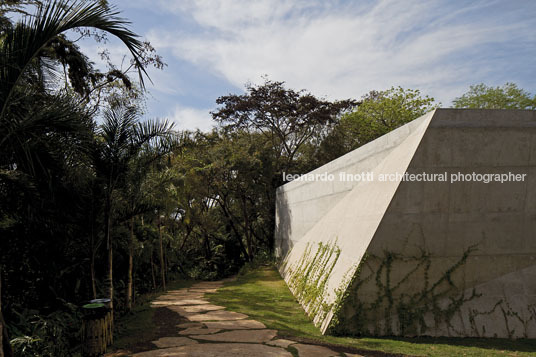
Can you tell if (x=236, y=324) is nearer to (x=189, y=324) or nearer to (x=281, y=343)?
(x=189, y=324)

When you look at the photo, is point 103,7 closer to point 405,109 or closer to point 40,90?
point 40,90

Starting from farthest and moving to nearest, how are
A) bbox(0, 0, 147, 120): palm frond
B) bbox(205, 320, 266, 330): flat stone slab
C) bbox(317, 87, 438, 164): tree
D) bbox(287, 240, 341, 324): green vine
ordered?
bbox(317, 87, 438, 164): tree → bbox(287, 240, 341, 324): green vine → bbox(205, 320, 266, 330): flat stone slab → bbox(0, 0, 147, 120): palm frond

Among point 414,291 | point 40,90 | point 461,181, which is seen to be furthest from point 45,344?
point 461,181

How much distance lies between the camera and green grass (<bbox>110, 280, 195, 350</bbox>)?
4852 millimetres

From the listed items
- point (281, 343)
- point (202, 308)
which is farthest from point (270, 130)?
point (281, 343)

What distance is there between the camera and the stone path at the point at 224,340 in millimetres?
4258

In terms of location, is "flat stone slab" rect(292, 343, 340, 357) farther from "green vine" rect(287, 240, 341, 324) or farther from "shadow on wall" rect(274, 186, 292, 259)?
"shadow on wall" rect(274, 186, 292, 259)

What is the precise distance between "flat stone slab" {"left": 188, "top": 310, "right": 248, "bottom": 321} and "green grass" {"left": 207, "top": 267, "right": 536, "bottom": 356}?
0.23 m

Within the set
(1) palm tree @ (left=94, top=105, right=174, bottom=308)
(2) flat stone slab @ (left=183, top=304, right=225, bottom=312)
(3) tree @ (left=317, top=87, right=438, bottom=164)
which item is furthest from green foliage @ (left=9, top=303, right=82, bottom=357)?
(3) tree @ (left=317, top=87, right=438, bottom=164)

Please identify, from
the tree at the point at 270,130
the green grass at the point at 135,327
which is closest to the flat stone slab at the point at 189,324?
the green grass at the point at 135,327

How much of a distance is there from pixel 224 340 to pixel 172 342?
2.24ft

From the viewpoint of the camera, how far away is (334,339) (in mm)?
4730

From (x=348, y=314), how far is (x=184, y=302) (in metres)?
4.24

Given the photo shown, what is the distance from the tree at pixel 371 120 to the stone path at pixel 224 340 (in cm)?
1444
